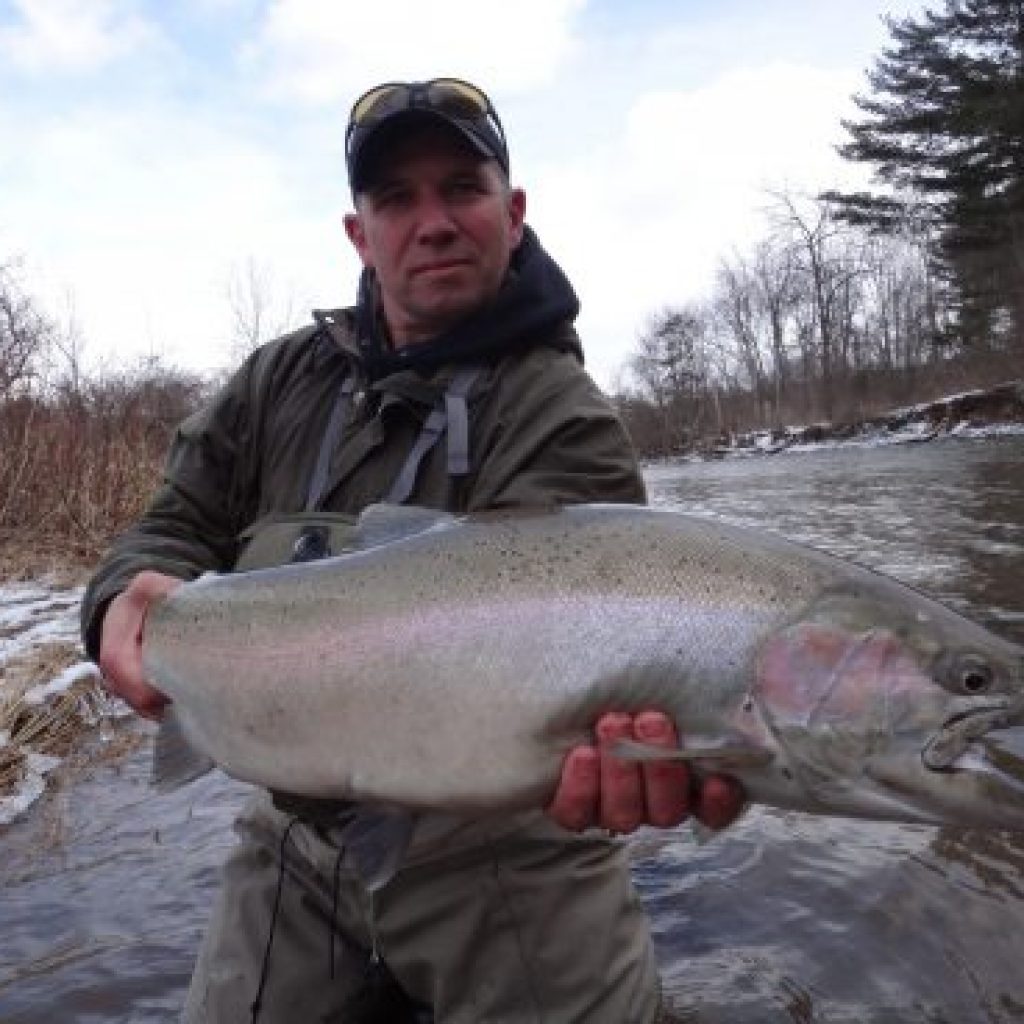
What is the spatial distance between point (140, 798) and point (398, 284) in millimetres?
2893

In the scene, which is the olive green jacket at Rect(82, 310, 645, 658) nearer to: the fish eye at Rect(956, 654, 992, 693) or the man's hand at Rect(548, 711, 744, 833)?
the man's hand at Rect(548, 711, 744, 833)

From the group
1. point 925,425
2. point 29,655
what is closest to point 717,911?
point 29,655

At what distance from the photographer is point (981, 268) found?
3319cm

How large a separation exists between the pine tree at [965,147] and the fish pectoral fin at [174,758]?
30308 millimetres

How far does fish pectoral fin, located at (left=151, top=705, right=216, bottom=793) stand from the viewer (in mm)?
2354

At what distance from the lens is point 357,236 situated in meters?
3.02

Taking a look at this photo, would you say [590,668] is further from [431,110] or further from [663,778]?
[431,110]

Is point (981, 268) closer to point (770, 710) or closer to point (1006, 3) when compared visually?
point (1006, 3)

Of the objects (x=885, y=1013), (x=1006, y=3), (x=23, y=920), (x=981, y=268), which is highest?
(x=1006, y=3)

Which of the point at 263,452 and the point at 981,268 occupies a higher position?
the point at 981,268

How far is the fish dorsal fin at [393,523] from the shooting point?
2.13m

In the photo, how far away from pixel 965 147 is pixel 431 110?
1300 inches

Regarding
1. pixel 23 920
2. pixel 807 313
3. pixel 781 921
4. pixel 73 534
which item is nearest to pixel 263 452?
pixel 23 920

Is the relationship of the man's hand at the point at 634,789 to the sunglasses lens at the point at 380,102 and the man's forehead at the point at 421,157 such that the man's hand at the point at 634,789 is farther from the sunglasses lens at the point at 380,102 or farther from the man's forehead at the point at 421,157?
the sunglasses lens at the point at 380,102
